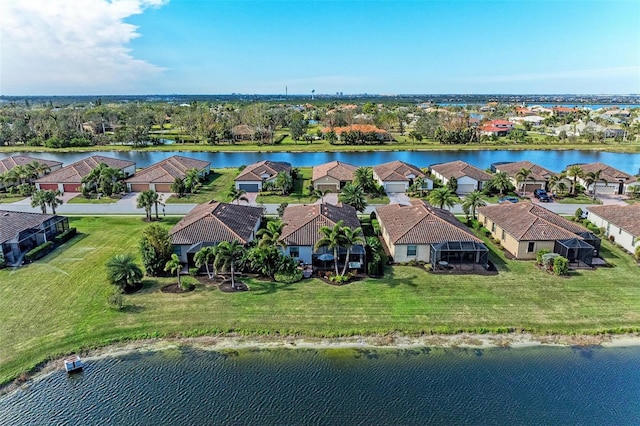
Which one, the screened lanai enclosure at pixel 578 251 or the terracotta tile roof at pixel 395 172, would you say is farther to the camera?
the terracotta tile roof at pixel 395 172

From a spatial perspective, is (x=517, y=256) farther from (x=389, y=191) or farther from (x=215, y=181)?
(x=215, y=181)

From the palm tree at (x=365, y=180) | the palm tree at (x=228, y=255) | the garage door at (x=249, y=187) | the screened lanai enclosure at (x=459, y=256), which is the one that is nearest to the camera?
the palm tree at (x=228, y=255)

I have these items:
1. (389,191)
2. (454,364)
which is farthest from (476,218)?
(454,364)

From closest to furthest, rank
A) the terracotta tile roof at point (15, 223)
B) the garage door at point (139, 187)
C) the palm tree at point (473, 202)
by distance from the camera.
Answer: the terracotta tile roof at point (15, 223) → the palm tree at point (473, 202) → the garage door at point (139, 187)

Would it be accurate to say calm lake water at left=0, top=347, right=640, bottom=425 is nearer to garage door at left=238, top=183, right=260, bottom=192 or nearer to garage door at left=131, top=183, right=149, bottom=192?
garage door at left=238, top=183, right=260, bottom=192

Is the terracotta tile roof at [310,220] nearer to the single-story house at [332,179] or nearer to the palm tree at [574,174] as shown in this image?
the single-story house at [332,179]

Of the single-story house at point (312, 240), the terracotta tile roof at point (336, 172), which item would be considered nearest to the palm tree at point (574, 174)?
the terracotta tile roof at point (336, 172)

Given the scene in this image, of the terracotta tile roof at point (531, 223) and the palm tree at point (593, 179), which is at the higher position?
the palm tree at point (593, 179)
